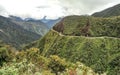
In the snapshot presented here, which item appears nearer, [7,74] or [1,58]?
[7,74]

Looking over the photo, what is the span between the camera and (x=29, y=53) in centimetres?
14725

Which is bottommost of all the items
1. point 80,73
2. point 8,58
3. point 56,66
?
point 56,66

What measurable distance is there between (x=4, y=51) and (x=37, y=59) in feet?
78.1

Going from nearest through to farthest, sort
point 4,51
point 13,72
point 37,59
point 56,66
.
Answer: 1. point 13,72
2. point 4,51
3. point 56,66
4. point 37,59

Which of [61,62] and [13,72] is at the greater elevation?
[13,72]

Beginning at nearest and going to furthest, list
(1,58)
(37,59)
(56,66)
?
(1,58) → (56,66) → (37,59)

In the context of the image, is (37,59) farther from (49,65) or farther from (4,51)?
(4,51)

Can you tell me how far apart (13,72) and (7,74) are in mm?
596

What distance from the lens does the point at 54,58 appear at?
133875 millimetres

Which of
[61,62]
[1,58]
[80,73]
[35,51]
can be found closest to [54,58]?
[61,62]

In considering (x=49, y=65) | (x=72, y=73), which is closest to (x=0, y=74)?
(x=72, y=73)

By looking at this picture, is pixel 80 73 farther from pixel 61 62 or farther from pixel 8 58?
pixel 61 62

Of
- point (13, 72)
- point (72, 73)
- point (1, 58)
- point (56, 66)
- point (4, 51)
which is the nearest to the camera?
point (13, 72)

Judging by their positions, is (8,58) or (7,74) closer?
(7,74)
